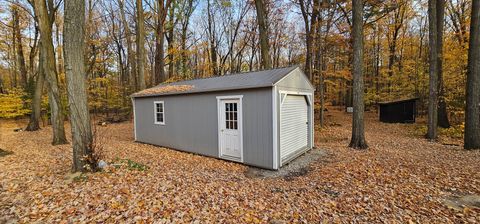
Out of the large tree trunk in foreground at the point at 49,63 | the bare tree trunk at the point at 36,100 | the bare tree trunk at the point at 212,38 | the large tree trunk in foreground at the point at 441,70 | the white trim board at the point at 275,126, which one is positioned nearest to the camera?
the white trim board at the point at 275,126

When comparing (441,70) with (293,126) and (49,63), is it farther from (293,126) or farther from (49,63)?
(49,63)

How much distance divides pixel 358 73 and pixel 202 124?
18.9 feet

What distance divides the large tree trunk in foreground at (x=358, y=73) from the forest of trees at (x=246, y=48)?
3 cm

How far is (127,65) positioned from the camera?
20953 mm

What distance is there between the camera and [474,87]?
6.68 metres

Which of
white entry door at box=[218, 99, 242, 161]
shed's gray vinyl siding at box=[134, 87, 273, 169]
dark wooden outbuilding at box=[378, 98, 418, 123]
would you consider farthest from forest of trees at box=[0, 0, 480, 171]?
white entry door at box=[218, 99, 242, 161]

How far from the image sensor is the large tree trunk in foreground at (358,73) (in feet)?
23.2

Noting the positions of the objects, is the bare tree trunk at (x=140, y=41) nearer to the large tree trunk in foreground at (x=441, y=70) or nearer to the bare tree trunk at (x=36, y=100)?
the bare tree trunk at (x=36, y=100)

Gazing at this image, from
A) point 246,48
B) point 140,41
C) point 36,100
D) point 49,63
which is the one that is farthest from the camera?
point 246,48

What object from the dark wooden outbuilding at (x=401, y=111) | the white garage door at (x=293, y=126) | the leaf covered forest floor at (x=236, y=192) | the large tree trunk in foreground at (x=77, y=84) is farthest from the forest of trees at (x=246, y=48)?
the white garage door at (x=293, y=126)

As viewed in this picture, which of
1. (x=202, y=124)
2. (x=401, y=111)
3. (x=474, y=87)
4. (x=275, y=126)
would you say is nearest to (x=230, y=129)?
(x=202, y=124)

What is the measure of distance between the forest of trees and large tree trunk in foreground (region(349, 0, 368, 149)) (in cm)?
3

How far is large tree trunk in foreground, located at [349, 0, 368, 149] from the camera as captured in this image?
7086 millimetres

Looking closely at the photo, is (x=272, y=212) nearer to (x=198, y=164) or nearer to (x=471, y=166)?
(x=198, y=164)
